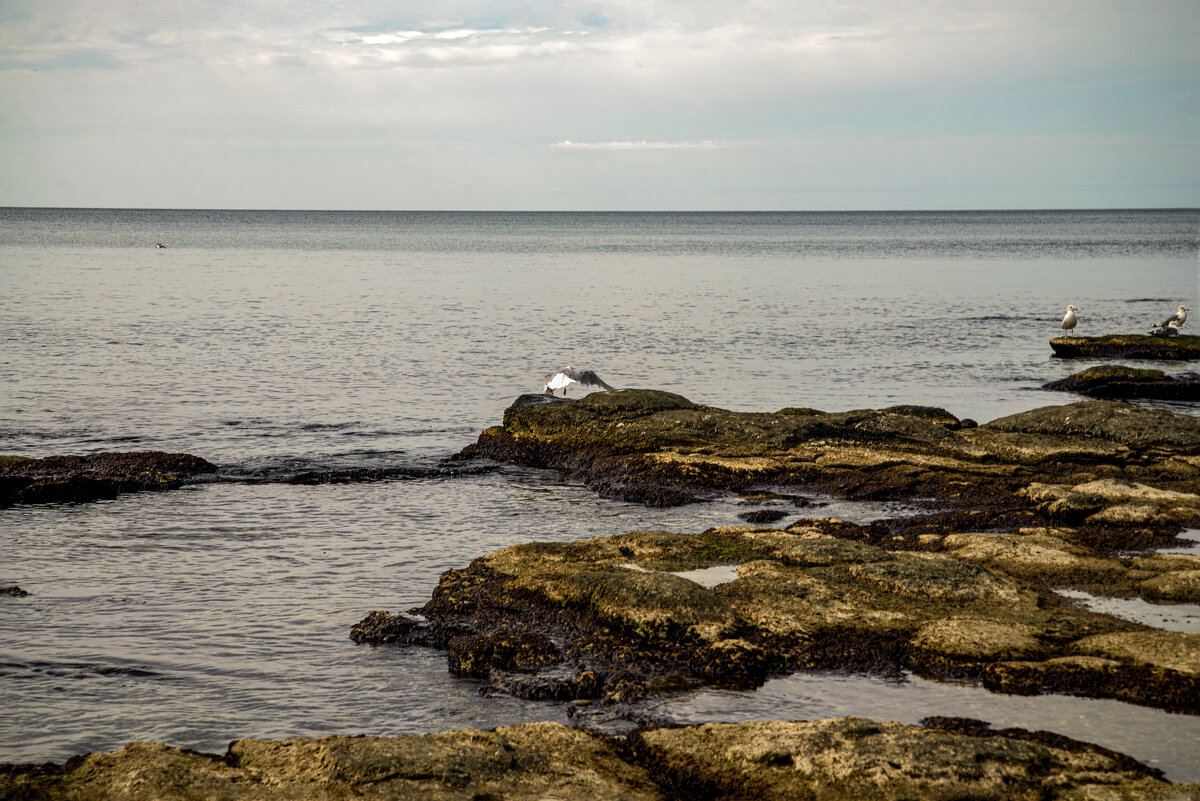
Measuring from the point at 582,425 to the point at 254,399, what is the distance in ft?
33.8

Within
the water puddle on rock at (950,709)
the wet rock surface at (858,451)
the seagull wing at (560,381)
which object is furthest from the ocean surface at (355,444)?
the seagull wing at (560,381)

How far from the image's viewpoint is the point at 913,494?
14289 mm

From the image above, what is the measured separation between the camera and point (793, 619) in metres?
8.88

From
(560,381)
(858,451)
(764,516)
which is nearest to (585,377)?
(560,381)

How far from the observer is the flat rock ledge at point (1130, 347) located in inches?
Answer: 1148

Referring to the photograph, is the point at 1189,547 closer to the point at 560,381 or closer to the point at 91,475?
the point at 560,381

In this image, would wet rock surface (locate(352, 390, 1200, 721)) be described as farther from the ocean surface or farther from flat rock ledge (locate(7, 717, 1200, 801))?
flat rock ledge (locate(7, 717, 1200, 801))

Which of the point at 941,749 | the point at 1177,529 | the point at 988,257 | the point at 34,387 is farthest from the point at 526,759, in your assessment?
the point at 988,257

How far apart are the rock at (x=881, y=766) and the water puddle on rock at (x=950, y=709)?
451 mm

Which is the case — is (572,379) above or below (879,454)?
above

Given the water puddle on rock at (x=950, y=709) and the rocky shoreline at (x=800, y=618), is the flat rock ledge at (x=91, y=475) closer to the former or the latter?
the rocky shoreline at (x=800, y=618)

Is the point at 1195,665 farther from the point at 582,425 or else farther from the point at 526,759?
the point at 582,425

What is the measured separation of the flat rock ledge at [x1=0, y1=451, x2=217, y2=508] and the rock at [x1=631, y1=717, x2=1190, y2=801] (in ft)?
37.1

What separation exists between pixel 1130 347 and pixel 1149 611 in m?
23.8
